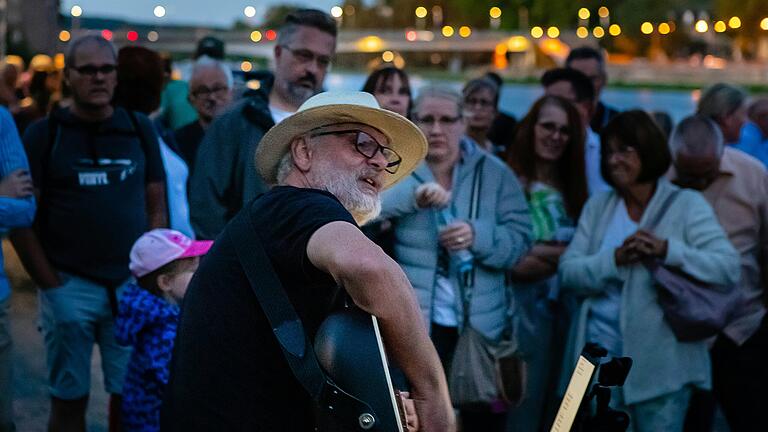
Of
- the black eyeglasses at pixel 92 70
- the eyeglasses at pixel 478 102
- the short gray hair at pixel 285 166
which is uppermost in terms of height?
the black eyeglasses at pixel 92 70

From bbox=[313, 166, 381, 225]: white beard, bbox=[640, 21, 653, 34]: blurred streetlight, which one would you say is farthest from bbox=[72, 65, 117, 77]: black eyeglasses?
bbox=[640, 21, 653, 34]: blurred streetlight

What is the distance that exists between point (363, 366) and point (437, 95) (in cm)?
305

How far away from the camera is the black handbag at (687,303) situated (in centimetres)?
516

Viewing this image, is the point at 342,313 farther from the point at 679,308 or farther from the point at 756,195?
the point at 756,195

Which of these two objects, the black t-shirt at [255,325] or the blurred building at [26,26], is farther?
the blurred building at [26,26]

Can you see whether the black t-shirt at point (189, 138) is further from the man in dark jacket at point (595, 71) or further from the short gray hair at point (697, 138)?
the short gray hair at point (697, 138)

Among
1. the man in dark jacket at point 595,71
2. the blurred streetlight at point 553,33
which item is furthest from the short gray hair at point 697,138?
the blurred streetlight at point 553,33

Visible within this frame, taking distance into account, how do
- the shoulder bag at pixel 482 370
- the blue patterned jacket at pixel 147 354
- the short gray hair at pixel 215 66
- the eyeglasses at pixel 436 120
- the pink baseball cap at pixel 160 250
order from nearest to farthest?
Result: the blue patterned jacket at pixel 147 354, the pink baseball cap at pixel 160 250, the shoulder bag at pixel 482 370, the eyeglasses at pixel 436 120, the short gray hair at pixel 215 66

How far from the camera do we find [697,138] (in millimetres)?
5988

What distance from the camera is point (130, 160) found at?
18.1 ft

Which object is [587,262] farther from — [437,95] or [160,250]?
[160,250]

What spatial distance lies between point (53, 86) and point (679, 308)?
29.5 feet

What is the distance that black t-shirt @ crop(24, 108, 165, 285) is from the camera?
5.37 meters

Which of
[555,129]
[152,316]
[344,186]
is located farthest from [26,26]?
[344,186]
